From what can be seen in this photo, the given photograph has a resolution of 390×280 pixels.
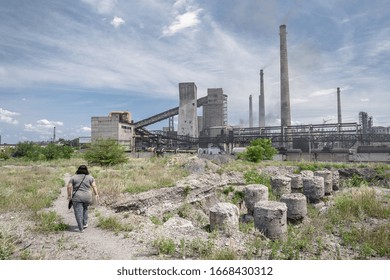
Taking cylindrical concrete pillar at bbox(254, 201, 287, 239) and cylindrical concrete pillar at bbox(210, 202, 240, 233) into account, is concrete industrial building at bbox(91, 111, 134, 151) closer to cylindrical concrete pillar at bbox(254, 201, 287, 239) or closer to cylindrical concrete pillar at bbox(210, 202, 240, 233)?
cylindrical concrete pillar at bbox(210, 202, 240, 233)

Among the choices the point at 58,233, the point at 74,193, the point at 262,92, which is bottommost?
the point at 58,233

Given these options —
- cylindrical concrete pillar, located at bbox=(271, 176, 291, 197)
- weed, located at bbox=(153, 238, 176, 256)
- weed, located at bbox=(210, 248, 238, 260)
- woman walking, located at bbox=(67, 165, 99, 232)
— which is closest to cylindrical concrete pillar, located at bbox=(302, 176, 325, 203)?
cylindrical concrete pillar, located at bbox=(271, 176, 291, 197)

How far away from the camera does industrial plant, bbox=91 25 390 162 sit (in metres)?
37.2

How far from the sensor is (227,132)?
48844 mm

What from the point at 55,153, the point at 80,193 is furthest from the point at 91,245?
the point at 55,153

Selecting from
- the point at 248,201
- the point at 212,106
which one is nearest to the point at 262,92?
the point at 212,106

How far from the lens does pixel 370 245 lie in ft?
15.4

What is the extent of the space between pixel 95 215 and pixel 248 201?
5.51 meters

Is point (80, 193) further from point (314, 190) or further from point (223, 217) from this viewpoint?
point (314, 190)

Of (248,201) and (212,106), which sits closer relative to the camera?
(248,201)

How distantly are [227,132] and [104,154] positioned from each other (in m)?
34.9

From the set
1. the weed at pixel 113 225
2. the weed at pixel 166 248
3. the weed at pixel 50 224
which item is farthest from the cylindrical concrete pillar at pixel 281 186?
the weed at pixel 50 224

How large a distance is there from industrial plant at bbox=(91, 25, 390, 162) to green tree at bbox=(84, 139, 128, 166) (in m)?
17.4

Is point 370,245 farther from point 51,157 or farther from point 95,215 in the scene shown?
point 51,157
